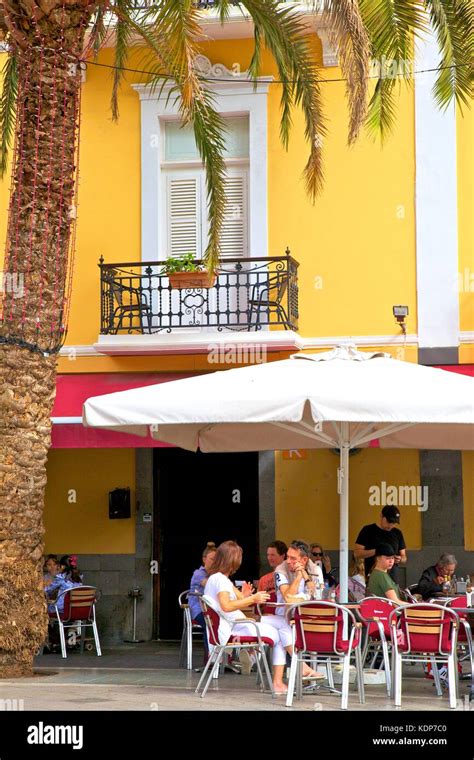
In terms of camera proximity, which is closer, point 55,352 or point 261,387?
point 261,387

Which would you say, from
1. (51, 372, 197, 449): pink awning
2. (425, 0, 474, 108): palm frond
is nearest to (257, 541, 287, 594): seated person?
(51, 372, 197, 449): pink awning

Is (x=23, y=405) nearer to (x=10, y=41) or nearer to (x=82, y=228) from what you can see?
(x=10, y=41)

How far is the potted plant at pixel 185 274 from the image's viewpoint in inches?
623

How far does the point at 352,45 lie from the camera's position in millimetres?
11562

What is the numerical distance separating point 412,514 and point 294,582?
18.4 ft

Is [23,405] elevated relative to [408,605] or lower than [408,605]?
elevated

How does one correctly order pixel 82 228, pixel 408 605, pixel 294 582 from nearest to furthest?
pixel 408 605 < pixel 294 582 < pixel 82 228

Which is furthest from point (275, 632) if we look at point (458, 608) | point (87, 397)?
point (87, 397)

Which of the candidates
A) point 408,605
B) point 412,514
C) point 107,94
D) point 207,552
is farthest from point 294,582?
point 107,94

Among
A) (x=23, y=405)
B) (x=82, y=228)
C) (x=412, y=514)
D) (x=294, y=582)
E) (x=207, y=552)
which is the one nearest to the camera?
(x=294, y=582)

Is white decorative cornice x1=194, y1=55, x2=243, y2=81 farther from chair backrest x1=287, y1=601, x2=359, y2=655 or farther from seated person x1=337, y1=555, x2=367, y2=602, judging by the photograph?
chair backrest x1=287, y1=601, x2=359, y2=655

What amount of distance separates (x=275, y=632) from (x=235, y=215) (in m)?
7.97

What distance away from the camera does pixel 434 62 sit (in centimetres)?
1638

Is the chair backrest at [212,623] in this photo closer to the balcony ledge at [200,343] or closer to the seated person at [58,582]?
the seated person at [58,582]
